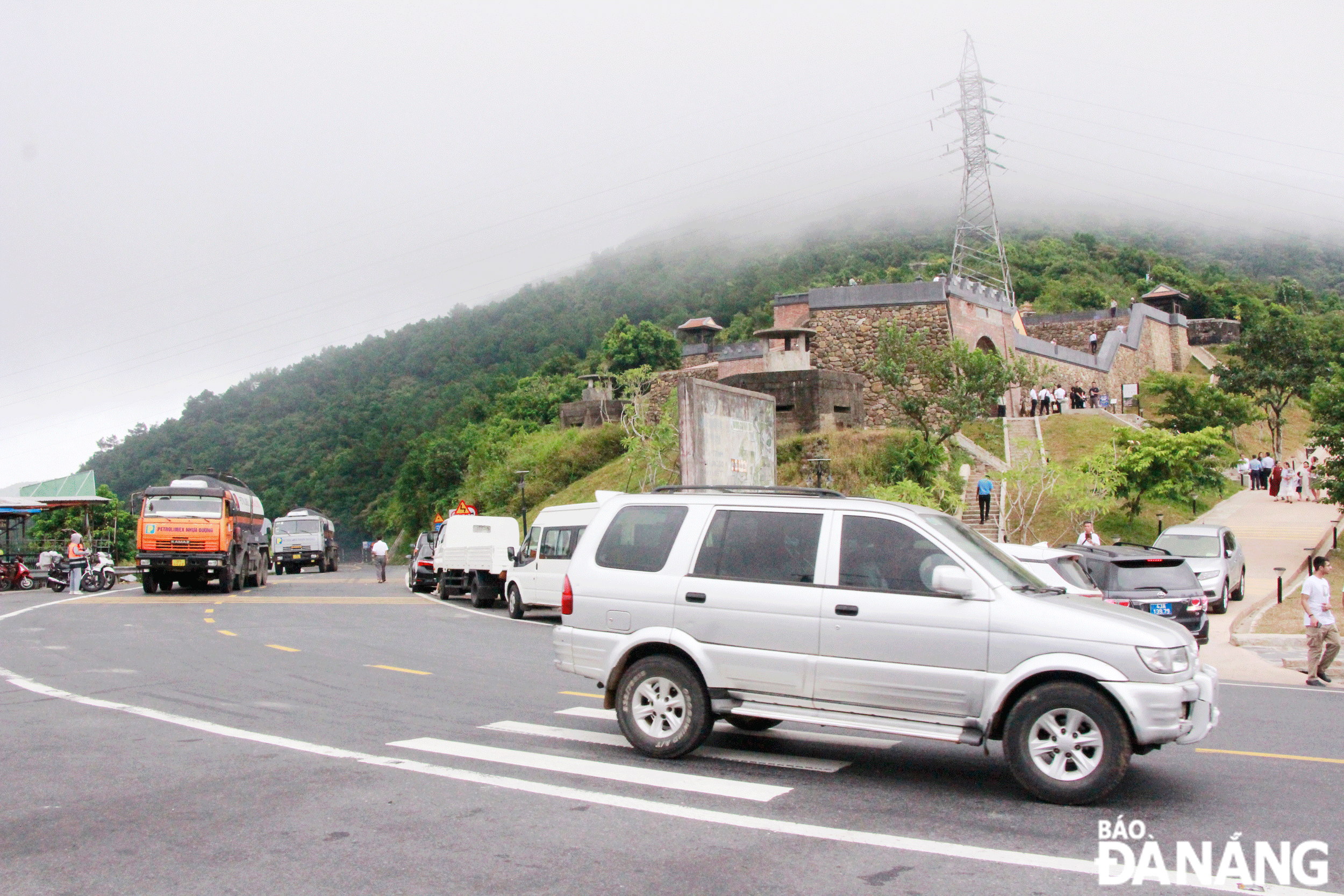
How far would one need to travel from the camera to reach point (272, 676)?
12734 mm

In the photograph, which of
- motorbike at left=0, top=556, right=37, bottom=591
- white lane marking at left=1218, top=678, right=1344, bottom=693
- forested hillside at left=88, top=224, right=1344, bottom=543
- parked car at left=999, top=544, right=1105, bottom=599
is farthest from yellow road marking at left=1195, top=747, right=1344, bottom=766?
forested hillside at left=88, top=224, right=1344, bottom=543

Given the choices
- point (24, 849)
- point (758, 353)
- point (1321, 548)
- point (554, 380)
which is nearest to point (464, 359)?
point (554, 380)

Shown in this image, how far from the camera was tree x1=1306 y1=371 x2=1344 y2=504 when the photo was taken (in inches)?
1137

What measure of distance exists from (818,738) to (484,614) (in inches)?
609

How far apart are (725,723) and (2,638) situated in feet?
48.1

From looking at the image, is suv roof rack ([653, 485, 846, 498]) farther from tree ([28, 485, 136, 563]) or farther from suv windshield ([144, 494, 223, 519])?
tree ([28, 485, 136, 563])

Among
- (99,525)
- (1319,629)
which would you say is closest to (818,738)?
(1319,629)

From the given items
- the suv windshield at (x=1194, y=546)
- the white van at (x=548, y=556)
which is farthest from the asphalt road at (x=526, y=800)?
the suv windshield at (x=1194, y=546)

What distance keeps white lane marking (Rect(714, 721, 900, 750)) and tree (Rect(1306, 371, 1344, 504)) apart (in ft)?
83.3

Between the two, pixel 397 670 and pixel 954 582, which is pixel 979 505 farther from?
pixel 954 582

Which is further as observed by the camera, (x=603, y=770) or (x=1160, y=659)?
(x=603, y=770)

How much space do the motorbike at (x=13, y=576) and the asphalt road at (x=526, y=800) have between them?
88.3 feet

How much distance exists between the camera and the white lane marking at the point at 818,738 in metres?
8.77

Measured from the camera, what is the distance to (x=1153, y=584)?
17.0 metres
